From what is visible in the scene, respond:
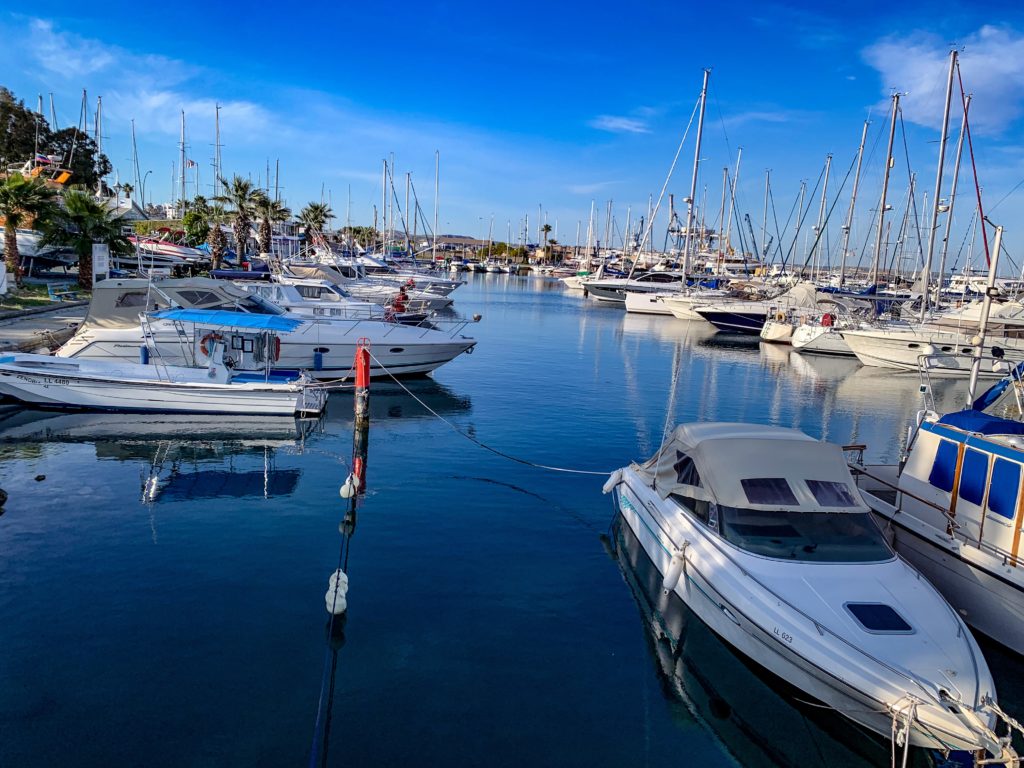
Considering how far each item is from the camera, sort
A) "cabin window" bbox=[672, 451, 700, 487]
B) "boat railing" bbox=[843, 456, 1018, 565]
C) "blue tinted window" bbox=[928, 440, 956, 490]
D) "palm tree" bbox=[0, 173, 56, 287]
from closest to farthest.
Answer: "boat railing" bbox=[843, 456, 1018, 565] < "cabin window" bbox=[672, 451, 700, 487] < "blue tinted window" bbox=[928, 440, 956, 490] < "palm tree" bbox=[0, 173, 56, 287]

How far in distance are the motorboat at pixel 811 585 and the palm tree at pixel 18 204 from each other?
104 feet

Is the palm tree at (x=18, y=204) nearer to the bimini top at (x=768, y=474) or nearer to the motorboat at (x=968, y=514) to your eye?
the bimini top at (x=768, y=474)

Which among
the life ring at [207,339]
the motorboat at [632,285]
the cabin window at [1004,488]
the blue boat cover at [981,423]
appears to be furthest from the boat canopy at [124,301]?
the motorboat at [632,285]

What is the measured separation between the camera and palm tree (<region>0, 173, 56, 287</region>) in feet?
101

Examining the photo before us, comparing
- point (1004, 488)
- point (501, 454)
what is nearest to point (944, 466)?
point (1004, 488)

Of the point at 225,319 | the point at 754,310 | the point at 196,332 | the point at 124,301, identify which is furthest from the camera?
the point at 754,310

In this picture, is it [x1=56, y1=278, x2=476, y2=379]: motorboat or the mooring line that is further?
A: [x1=56, y1=278, x2=476, y2=379]: motorboat

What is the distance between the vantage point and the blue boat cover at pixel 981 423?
10055 millimetres

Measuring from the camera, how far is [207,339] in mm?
21000

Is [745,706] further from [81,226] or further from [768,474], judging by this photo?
[81,226]

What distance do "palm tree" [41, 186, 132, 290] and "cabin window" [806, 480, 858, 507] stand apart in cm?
3295

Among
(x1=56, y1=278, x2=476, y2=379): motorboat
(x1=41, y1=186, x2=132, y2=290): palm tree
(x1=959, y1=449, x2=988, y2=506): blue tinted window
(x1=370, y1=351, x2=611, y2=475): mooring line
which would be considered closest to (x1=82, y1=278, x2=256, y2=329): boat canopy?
(x1=56, y1=278, x2=476, y2=379): motorboat

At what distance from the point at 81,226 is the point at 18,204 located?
3.30 meters

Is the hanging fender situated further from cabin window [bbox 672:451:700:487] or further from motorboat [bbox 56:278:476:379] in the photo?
motorboat [bbox 56:278:476:379]
